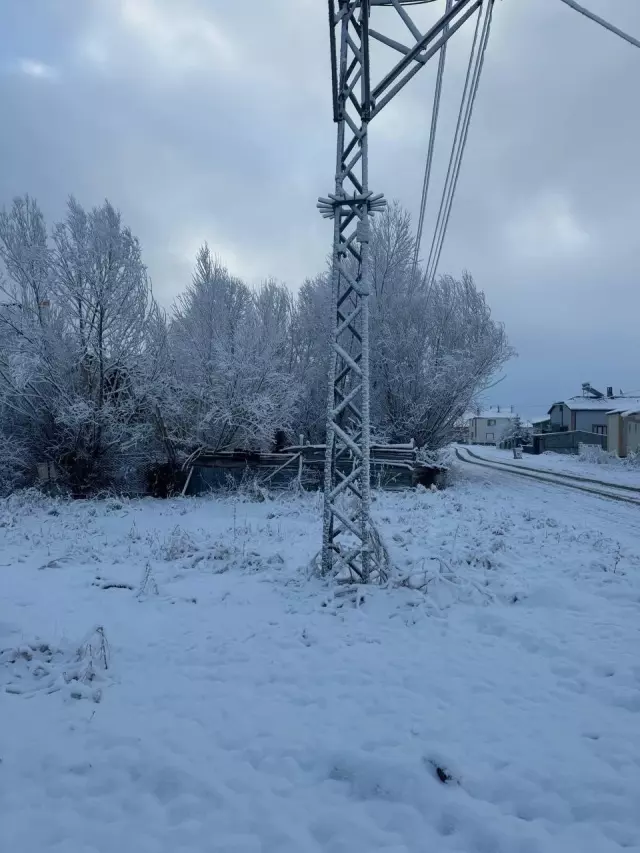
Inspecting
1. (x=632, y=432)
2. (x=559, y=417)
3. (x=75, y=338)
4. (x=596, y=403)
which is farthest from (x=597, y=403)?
(x=75, y=338)

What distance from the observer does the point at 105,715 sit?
3328 millimetres

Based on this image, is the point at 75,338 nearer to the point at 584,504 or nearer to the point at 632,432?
the point at 584,504

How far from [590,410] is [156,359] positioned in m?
42.0

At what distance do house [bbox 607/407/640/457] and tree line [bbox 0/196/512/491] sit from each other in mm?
16638

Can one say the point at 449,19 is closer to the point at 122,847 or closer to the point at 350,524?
the point at 350,524

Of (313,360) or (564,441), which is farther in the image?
(564,441)

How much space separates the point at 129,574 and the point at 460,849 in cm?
530

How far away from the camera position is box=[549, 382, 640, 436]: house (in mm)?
43184

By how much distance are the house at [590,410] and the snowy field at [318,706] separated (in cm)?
4162

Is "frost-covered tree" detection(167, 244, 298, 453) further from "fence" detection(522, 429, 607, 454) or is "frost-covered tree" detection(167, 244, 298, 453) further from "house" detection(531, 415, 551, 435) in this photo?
"house" detection(531, 415, 551, 435)

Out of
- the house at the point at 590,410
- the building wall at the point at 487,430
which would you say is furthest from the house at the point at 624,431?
the building wall at the point at 487,430

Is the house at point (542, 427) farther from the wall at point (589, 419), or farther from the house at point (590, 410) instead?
the wall at point (589, 419)

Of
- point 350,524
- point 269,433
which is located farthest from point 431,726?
point 269,433

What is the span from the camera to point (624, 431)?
110 ft
